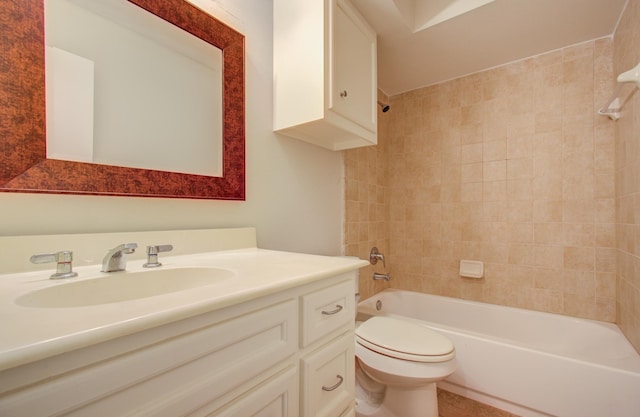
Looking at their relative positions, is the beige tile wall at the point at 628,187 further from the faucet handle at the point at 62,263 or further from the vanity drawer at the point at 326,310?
the faucet handle at the point at 62,263

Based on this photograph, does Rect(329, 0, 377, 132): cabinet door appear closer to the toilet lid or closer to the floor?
the toilet lid

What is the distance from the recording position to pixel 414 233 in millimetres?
2316

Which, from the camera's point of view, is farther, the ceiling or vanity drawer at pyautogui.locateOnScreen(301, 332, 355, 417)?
the ceiling

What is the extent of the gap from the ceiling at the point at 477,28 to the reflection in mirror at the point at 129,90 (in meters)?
0.96

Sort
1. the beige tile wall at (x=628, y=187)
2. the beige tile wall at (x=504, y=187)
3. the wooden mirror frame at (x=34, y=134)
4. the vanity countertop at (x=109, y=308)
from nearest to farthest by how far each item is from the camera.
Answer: the vanity countertop at (x=109, y=308)
the wooden mirror frame at (x=34, y=134)
the beige tile wall at (x=628, y=187)
the beige tile wall at (x=504, y=187)

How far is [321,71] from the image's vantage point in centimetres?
115

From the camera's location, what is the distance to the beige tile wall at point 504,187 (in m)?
1.67

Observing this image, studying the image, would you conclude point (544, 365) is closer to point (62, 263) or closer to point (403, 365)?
point (403, 365)

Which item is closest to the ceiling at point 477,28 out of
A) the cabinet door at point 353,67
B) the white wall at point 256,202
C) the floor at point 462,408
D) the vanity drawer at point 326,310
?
the cabinet door at point 353,67

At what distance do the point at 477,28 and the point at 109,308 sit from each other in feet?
6.99

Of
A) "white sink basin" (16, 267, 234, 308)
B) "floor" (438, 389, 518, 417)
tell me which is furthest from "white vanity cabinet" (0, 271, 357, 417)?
"floor" (438, 389, 518, 417)

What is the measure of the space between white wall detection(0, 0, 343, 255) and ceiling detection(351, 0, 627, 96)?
25.8 inches

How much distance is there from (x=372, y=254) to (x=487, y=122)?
51.7 inches

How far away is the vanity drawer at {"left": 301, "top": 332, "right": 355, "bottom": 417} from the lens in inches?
27.1
